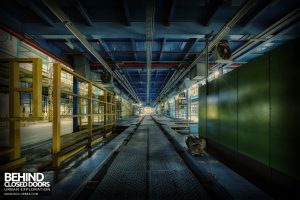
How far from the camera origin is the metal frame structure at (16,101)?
275cm

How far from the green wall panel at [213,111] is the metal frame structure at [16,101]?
15.0ft

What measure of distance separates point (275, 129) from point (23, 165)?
4763mm

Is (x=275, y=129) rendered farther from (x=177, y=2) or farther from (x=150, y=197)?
(x=177, y=2)

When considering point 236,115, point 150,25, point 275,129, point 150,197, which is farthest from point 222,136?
point 150,25

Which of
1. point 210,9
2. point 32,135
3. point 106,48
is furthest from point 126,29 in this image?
point 32,135

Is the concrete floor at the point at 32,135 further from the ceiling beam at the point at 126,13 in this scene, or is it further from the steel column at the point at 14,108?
the ceiling beam at the point at 126,13

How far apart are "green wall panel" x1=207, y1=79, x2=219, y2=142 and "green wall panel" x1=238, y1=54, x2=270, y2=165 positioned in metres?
1.22

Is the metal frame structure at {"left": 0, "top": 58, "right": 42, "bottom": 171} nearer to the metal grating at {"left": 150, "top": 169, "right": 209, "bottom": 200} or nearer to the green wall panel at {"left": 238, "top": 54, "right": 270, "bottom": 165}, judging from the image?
the metal grating at {"left": 150, "top": 169, "right": 209, "bottom": 200}

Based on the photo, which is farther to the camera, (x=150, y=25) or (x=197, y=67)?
(x=197, y=67)

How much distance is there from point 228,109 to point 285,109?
1717mm

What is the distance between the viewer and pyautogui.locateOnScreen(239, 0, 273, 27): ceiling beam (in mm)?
4099

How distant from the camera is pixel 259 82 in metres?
2.85

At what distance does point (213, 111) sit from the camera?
16.2 ft

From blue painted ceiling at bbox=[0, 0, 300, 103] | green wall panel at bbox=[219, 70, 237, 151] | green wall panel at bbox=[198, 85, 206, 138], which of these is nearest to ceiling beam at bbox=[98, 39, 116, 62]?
blue painted ceiling at bbox=[0, 0, 300, 103]
